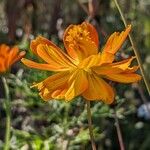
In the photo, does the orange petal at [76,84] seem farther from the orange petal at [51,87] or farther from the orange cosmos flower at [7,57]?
the orange cosmos flower at [7,57]

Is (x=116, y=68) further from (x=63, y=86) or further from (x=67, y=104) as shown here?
(x=67, y=104)

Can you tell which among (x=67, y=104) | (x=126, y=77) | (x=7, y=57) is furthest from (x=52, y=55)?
(x=67, y=104)

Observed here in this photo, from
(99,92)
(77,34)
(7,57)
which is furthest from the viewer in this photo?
(7,57)

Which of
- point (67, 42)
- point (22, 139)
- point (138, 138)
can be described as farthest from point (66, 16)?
point (67, 42)

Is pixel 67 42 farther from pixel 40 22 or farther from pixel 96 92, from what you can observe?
pixel 40 22

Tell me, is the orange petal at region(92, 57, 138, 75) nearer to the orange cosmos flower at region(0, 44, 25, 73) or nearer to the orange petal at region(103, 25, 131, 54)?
the orange petal at region(103, 25, 131, 54)

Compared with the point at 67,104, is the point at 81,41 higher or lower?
higher

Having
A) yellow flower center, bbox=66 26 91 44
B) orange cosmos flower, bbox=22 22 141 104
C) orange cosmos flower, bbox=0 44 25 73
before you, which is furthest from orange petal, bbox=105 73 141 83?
orange cosmos flower, bbox=0 44 25 73
